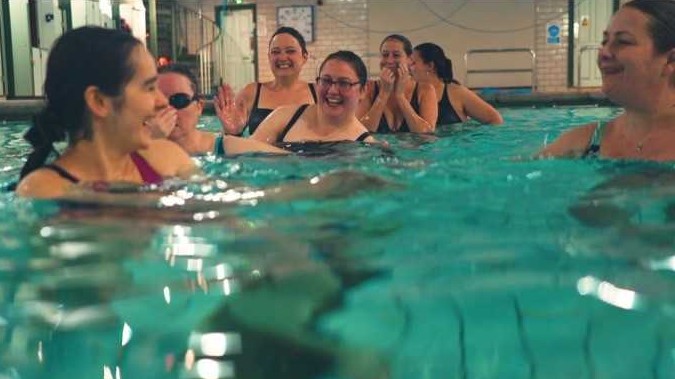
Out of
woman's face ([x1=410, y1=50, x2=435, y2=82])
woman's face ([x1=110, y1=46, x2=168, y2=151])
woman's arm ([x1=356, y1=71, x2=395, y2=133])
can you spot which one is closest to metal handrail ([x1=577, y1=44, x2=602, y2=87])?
woman's face ([x1=410, y1=50, x2=435, y2=82])

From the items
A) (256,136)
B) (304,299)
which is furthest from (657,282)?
(256,136)

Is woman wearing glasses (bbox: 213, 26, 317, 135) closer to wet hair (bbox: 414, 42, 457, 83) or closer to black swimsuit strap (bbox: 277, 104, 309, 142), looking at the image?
black swimsuit strap (bbox: 277, 104, 309, 142)

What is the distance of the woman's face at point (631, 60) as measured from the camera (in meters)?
4.05

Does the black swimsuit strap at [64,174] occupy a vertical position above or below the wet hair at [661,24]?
below

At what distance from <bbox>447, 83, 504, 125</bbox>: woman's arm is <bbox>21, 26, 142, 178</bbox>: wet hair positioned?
5.42 m

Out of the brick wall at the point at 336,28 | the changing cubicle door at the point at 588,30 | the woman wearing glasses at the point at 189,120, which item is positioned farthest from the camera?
the brick wall at the point at 336,28

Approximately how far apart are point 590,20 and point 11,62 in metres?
11.4

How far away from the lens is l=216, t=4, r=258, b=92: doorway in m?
19.1

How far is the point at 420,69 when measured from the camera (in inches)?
320

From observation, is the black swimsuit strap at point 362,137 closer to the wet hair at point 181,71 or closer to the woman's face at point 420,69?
the wet hair at point 181,71

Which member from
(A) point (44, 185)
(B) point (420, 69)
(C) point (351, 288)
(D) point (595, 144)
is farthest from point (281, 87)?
(C) point (351, 288)

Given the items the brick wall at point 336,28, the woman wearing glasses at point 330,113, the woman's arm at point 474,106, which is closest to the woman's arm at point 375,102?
the woman's arm at point 474,106

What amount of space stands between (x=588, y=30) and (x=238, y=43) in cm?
756

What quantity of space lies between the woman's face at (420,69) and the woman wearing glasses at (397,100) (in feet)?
0.91
